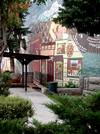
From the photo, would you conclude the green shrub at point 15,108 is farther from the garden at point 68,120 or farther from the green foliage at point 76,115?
the green foliage at point 76,115

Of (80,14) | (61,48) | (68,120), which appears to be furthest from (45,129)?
(61,48)

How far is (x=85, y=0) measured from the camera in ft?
56.3

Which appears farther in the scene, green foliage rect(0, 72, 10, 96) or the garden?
green foliage rect(0, 72, 10, 96)

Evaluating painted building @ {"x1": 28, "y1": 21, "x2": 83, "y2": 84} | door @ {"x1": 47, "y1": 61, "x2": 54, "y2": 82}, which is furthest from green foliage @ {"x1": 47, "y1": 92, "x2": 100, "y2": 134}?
door @ {"x1": 47, "y1": 61, "x2": 54, "y2": 82}

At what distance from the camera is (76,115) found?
323 cm

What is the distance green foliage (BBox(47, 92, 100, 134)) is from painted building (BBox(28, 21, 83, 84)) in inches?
1143

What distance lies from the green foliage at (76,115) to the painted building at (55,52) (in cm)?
2903

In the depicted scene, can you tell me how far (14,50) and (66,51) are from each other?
11.2 metres

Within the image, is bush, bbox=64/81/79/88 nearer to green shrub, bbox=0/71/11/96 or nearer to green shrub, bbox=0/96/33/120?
green shrub, bbox=0/71/11/96

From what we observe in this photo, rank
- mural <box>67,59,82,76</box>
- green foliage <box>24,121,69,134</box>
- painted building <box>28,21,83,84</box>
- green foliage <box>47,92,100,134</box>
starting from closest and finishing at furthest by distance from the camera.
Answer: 1. green foliage <box>47,92,100,134</box>
2. green foliage <box>24,121,69,134</box>
3. mural <box>67,59,82,76</box>
4. painted building <box>28,21,83,84</box>

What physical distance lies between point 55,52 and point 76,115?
33.4m

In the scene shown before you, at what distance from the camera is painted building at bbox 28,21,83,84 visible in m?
33.3

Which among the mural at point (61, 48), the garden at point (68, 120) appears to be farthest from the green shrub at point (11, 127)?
the mural at point (61, 48)

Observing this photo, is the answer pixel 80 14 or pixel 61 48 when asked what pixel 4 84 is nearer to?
pixel 80 14
